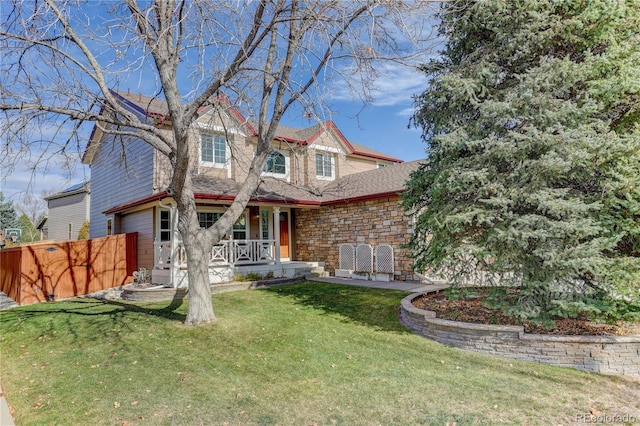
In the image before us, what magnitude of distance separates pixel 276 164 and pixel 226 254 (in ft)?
16.3

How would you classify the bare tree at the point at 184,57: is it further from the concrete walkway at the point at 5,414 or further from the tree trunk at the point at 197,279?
the concrete walkway at the point at 5,414

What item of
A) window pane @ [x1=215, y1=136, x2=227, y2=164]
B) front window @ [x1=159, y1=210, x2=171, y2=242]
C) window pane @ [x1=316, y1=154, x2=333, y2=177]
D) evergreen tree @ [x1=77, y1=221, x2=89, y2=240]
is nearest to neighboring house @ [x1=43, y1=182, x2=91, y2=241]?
evergreen tree @ [x1=77, y1=221, x2=89, y2=240]

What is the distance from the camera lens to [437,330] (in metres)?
5.72

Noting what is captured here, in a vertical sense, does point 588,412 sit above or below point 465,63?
below

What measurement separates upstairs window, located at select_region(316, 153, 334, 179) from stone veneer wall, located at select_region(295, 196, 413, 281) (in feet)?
8.01

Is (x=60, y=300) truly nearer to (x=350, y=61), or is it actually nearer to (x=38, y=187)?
(x=38, y=187)

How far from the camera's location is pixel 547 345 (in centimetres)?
486

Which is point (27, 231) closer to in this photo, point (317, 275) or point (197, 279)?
point (317, 275)

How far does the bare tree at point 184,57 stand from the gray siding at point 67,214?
18.7 m

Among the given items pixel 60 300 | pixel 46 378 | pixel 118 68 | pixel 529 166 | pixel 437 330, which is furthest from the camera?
pixel 60 300

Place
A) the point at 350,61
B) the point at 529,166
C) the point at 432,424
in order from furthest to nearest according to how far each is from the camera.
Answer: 1. the point at 350,61
2. the point at 529,166
3. the point at 432,424

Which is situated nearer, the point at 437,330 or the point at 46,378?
the point at 46,378

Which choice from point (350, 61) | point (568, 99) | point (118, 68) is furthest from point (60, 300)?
point (568, 99)

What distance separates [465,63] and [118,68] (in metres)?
5.95
